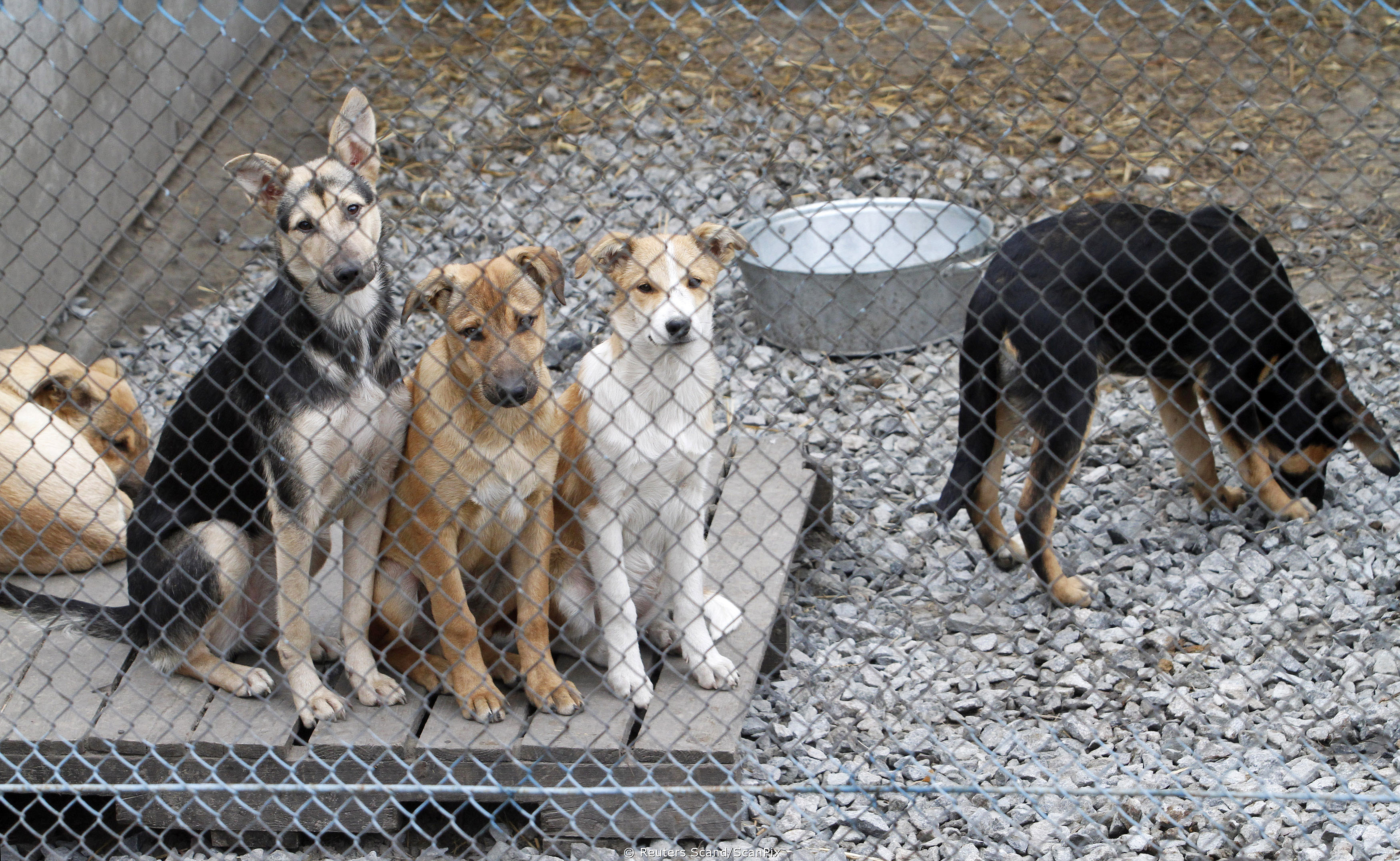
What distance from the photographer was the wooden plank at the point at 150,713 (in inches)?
137

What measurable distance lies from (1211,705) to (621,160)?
534 centimetres

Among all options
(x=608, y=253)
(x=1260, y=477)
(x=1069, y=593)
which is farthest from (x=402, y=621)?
(x=1260, y=477)

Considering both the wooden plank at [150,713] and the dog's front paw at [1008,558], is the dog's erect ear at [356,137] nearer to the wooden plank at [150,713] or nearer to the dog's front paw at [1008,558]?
the wooden plank at [150,713]

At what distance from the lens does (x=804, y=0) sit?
10.3 metres

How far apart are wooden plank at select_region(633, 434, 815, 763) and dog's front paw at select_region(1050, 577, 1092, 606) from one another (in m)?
1.00

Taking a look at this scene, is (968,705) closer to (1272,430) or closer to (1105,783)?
(1105,783)

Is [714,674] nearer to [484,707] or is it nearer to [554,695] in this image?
[554,695]

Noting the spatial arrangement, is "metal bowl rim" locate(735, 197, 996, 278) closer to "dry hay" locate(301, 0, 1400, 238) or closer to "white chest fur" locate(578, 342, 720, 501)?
"dry hay" locate(301, 0, 1400, 238)

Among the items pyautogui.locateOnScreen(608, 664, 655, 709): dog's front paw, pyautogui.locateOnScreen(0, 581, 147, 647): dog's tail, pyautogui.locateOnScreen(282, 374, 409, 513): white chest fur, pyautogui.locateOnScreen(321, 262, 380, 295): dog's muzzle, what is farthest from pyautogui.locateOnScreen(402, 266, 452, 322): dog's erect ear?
pyautogui.locateOnScreen(0, 581, 147, 647): dog's tail

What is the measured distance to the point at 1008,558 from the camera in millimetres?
4809

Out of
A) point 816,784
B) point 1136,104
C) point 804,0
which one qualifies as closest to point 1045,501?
point 816,784

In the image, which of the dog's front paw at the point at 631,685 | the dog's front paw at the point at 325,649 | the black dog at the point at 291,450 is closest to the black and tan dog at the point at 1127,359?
the dog's front paw at the point at 631,685

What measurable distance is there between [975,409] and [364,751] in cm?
255

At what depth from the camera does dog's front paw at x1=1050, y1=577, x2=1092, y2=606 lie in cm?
453
